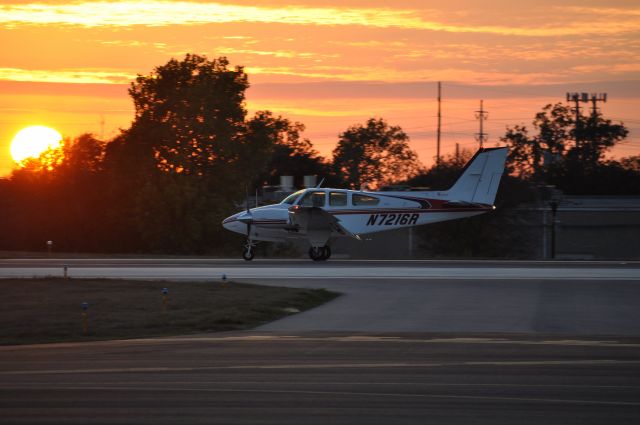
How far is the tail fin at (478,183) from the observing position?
31.1 meters

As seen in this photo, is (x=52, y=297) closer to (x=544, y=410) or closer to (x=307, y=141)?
(x=544, y=410)

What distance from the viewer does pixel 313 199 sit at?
101 feet

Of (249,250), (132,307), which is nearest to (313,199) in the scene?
(249,250)

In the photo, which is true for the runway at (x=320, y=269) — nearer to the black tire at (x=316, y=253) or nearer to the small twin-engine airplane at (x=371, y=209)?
A: the black tire at (x=316, y=253)

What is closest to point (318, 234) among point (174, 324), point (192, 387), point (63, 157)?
point (174, 324)

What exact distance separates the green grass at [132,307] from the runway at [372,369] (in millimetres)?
908

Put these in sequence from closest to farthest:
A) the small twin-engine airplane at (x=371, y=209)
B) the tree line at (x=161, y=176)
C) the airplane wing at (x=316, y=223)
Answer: the airplane wing at (x=316, y=223)
the small twin-engine airplane at (x=371, y=209)
the tree line at (x=161, y=176)

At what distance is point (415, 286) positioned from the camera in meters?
22.8

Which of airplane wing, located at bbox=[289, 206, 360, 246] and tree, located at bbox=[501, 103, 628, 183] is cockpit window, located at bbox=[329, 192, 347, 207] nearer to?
airplane wing, located at bbox=[289, 206, 360, 246]

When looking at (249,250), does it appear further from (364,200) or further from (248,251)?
(364,200)

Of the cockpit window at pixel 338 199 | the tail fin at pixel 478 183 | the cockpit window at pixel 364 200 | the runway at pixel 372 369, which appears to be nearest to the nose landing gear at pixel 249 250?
the cockpit window at pixel 338 199

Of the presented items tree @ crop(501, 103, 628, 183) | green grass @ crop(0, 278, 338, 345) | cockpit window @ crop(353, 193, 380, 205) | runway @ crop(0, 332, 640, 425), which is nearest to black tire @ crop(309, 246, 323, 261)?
cockpit window @ crop(353, 193, 380, 205)

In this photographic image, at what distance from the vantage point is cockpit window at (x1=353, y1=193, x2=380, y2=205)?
31016 millimetres

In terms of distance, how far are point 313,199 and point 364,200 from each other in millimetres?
1775
